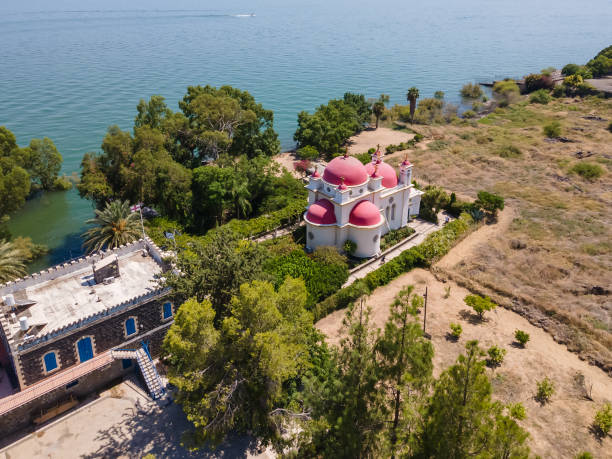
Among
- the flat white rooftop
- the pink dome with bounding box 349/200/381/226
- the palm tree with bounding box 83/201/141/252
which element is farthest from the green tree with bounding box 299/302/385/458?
the palm tree with bounding box 83/201/141/252

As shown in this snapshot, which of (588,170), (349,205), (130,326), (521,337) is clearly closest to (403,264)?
(349,205)

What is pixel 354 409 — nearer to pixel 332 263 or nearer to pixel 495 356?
pixel 495 356

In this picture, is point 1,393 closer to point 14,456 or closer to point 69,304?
point 14,456

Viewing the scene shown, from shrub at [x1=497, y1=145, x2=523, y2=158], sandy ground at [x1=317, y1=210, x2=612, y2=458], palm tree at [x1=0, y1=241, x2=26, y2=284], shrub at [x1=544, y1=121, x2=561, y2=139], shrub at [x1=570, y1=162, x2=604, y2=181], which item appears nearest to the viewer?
sandy ground at [x1=317, y1=210, x2=612, y2=458]

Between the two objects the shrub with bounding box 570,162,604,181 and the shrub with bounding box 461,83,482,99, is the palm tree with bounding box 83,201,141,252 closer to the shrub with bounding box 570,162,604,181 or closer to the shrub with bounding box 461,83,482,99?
the shrub with bounding box 570,162,604,181

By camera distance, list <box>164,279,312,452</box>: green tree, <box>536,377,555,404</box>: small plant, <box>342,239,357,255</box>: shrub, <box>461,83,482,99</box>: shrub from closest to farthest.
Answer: <box>164,279,312,452</box>: green tree, <box>536,377,555,404</box>: small plant, <box>342,239,357,255</box>: shrub, <box>461,83,482,99</box>: shrub

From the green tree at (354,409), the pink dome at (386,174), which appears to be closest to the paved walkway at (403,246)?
the pink dome at (386,174)

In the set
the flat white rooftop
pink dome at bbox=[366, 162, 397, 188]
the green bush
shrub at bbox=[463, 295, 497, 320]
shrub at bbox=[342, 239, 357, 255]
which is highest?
pink dome at bbox=[366, 162, 397, 188]
